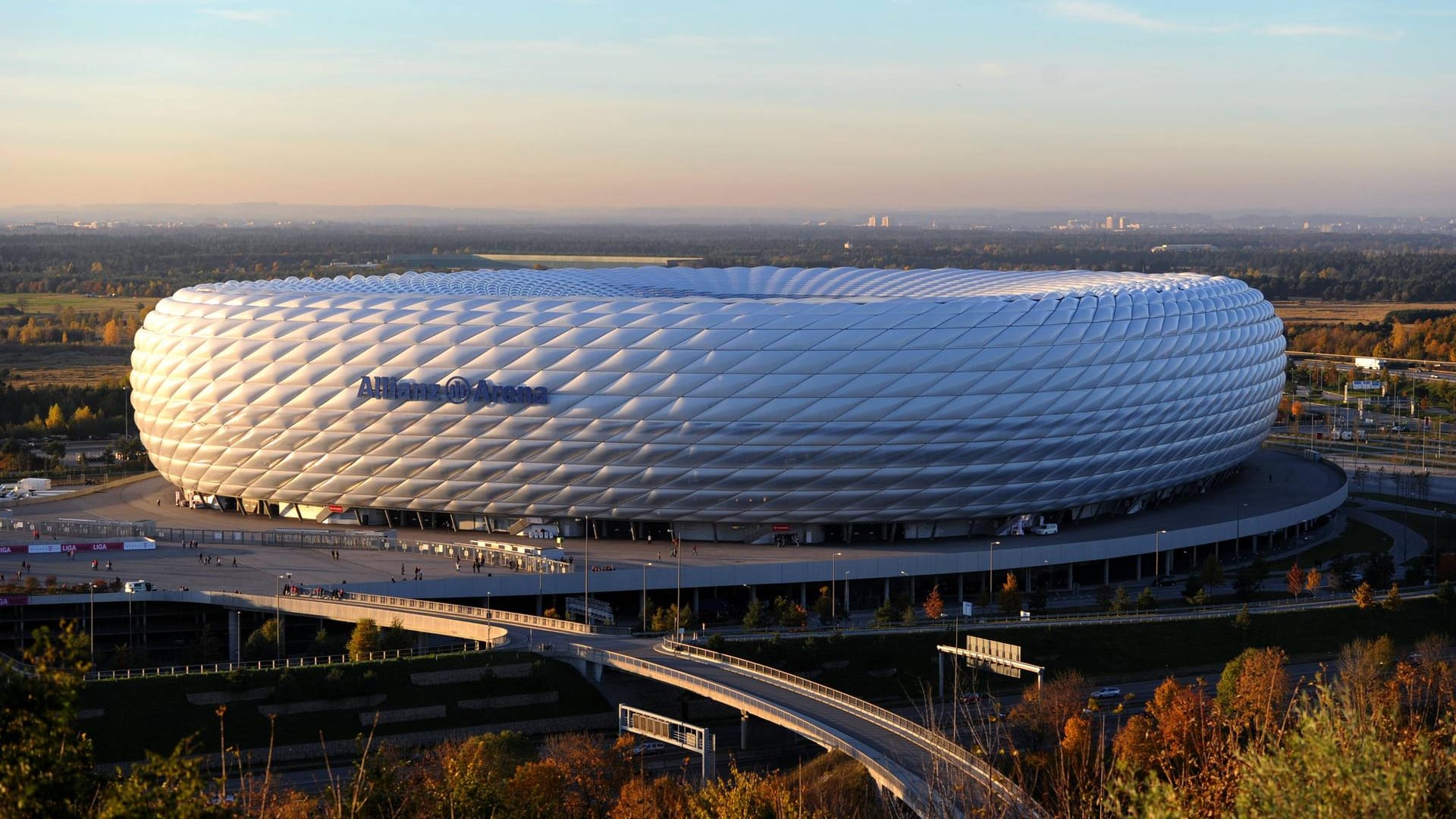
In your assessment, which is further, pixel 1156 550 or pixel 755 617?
pixel 1156 550

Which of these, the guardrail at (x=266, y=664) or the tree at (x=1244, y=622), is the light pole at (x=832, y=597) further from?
the tree at (x=1244, y=622)

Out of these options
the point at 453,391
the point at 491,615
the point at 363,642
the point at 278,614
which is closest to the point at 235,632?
the point at 278,614

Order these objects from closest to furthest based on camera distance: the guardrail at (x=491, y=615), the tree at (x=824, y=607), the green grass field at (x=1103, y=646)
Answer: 1. the green grass field at (x=1103, y=646)
2. the guardrail at (x=491, y=615)
3. the tree at (x=824, y=607)

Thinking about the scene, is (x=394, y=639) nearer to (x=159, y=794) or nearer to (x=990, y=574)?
(x=990, y=574)

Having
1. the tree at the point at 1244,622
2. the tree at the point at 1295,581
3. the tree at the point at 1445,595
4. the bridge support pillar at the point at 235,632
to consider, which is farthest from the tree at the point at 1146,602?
the bridge support pillar at the point at 235,632

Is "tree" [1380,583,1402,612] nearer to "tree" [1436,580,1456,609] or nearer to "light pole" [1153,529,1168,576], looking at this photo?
"tree" [1436,580,1456,609]

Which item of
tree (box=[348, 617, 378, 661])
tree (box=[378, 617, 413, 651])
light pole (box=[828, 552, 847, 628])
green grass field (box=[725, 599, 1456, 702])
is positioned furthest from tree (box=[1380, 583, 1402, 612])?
tree (box=[348, 617, 378, 661])
